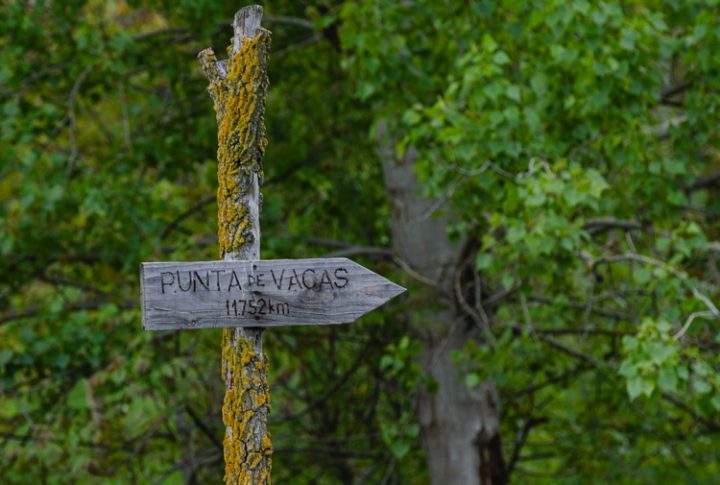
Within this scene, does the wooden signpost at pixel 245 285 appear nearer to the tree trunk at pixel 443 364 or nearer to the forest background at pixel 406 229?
the forest background at pixel 406 229

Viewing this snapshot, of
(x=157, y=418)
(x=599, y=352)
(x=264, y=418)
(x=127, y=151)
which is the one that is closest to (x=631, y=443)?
(x=599, y=352)

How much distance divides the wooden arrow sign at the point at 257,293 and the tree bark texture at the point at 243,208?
0.14m

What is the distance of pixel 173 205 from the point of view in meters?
8.65

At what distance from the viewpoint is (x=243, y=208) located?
13.0ft

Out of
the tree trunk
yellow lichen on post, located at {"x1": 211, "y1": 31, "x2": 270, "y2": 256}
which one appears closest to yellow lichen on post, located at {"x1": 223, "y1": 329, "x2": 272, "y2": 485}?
yellow lichen on post, located at {"x1": 211, "y1": 31, "x2": 270, "y2": 256}

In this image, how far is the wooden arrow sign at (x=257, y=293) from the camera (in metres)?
3.76

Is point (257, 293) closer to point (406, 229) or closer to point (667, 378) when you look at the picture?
point (667, 378)

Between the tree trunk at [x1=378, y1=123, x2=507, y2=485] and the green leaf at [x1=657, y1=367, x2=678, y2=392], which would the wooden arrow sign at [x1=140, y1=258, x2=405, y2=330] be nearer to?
the green leaf at [x1=657, y1=367, x2=678, y2=392]

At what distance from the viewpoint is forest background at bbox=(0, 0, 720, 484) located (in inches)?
257

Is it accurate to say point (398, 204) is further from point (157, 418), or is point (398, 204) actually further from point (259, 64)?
point (259, 64)

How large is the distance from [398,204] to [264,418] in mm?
4675

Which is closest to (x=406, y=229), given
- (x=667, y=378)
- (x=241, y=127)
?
(x=667, y=378)

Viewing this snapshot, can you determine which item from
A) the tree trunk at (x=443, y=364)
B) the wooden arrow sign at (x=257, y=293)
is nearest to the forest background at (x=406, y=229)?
the tree trunk at (x=443, y=364)

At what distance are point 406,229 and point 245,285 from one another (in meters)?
4.69
